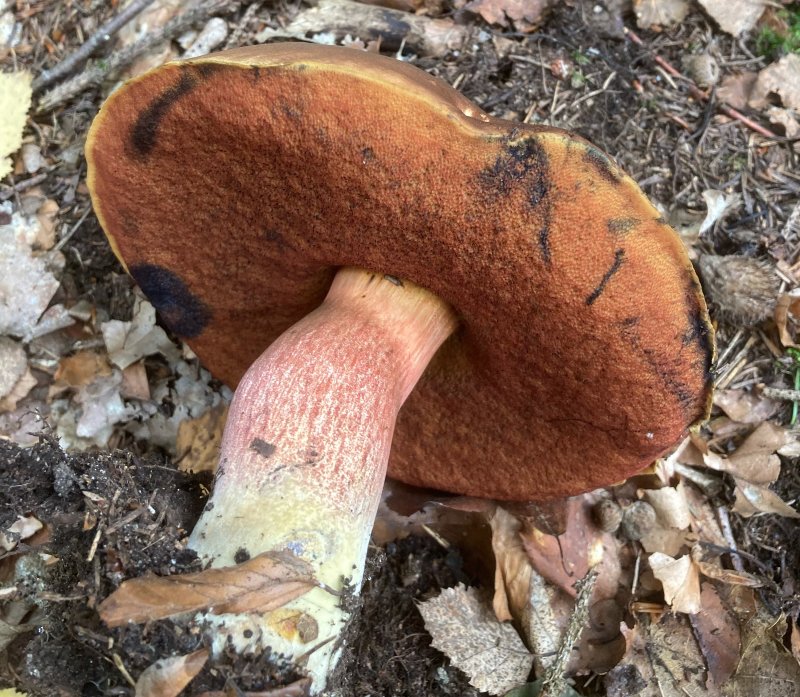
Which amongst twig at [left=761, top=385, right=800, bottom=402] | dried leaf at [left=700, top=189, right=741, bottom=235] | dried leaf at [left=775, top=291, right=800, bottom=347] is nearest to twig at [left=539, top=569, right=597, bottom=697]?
twig at [left=761, top=385, right=800, bottom=402]

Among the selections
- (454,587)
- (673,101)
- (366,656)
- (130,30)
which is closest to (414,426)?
(454,587)

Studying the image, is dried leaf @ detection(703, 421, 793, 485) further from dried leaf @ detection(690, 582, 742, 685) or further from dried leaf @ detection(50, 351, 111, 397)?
dried leaf @ detection(50, 351, 111, 397)

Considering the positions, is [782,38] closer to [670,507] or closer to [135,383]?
[670,507]

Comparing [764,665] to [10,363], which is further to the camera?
[10,363]

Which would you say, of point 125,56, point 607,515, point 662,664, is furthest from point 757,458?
point 125,56

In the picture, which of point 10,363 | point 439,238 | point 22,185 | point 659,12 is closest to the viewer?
point 439,238

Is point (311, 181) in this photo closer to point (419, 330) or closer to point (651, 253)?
point (419, 330)
